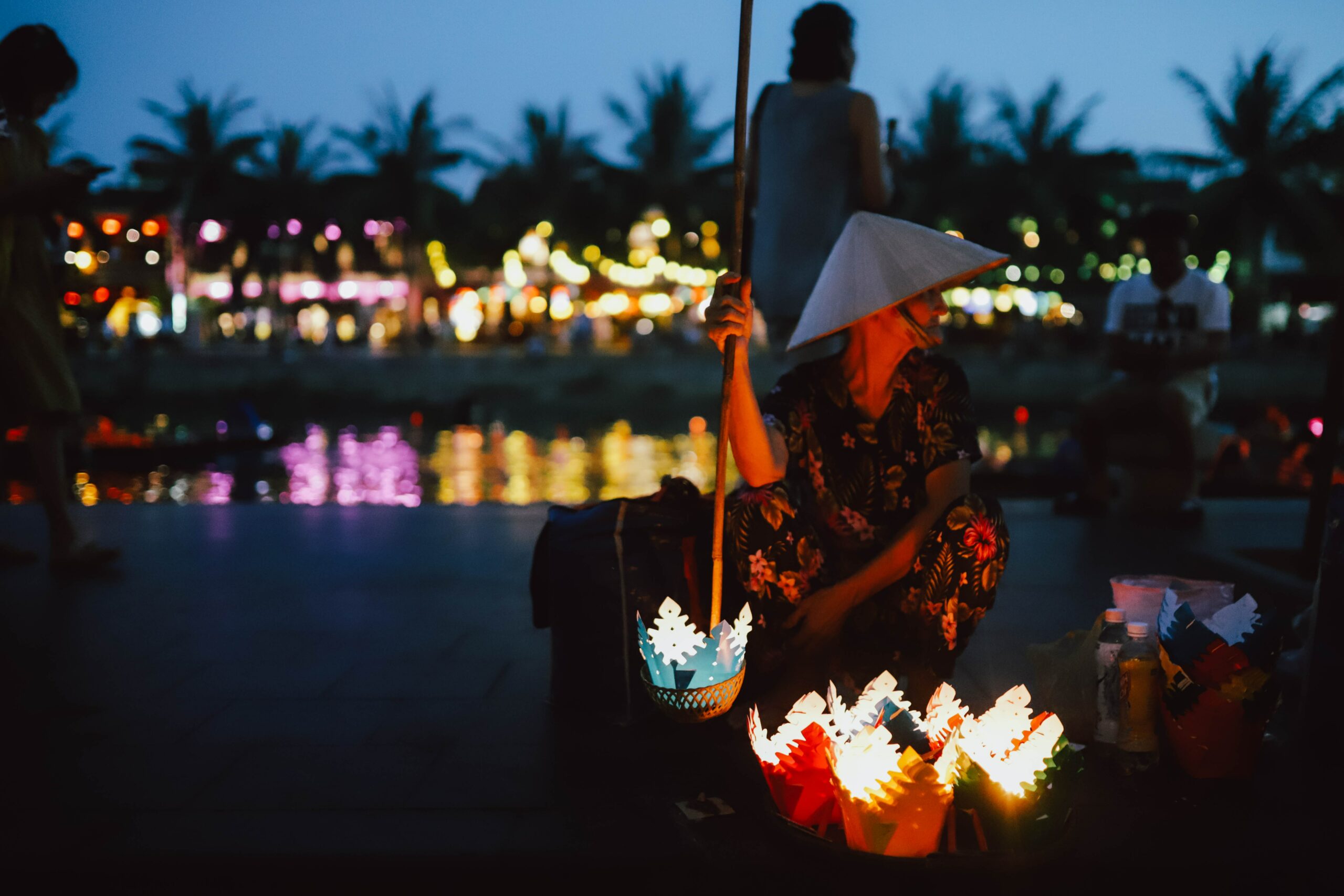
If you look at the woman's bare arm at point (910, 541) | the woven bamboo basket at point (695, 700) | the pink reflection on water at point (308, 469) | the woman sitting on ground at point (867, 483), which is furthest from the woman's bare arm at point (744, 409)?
the pink reflection on water at point (308, 469)

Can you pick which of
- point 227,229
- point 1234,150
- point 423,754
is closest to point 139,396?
point 227,229

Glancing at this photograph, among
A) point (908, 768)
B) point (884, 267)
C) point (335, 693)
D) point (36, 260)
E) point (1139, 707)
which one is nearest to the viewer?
point (908, 768)

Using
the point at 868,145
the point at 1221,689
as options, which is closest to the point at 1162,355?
the point at 868,145

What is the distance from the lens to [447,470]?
15391 millimetres

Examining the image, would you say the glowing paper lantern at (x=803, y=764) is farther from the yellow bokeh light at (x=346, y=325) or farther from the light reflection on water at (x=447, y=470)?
the yellow bokeh light at (x=346, y=325)

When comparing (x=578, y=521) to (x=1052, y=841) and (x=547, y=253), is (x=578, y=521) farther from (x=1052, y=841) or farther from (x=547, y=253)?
(x=547, y=253)

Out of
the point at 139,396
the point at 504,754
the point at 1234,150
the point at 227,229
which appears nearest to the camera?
the point at 504,754

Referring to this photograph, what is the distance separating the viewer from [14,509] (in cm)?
584

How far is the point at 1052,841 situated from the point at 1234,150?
44998mm

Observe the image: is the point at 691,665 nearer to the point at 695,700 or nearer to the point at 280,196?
the point at 695,700

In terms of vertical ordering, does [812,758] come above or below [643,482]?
above

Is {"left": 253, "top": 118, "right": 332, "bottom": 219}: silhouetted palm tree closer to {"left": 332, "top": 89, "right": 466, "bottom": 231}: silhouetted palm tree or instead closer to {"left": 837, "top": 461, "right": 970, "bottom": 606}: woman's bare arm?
{"left": 332, "top": 89, "right": 466, "bottom": 231}: silhouetted palm tree

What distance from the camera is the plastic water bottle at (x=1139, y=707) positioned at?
7.41ft

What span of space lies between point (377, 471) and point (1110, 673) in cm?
1399
